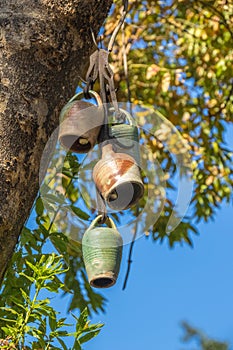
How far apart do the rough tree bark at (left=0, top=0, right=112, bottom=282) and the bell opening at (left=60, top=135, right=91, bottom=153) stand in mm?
35

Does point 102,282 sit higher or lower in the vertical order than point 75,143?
lower

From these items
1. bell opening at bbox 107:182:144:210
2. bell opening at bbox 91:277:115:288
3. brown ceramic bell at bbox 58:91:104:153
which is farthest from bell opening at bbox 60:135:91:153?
bell opening at bbox 91:277:115:288

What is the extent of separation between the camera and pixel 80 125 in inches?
58.2

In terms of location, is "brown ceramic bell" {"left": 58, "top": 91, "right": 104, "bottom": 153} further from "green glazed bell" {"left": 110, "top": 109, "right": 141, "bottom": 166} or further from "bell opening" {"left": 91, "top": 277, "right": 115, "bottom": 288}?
"bell opening" {"left": 91, "top": 277, "right": 115, "bottom": 288}

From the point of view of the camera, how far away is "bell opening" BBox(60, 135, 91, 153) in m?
1.50

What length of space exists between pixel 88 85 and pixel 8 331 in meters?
0.49

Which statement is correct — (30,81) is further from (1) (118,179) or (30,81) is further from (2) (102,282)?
(2) (102,282)

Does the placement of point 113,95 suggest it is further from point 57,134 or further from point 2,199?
point 2,199

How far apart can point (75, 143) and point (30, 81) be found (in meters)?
0.15

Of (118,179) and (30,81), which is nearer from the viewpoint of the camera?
(118,179)

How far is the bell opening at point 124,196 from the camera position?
1418 mm

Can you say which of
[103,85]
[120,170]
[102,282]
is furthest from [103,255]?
[103,85]

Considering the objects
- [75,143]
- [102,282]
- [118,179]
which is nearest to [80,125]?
[75,143]

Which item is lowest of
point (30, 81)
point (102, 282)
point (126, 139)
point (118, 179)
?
point (102, 282)
